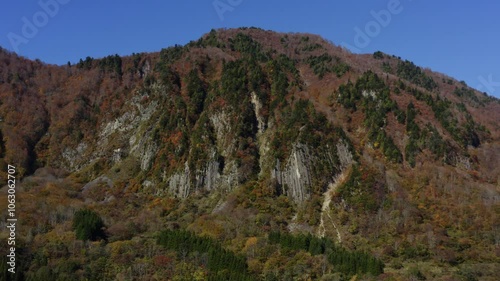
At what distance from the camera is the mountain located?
100000 mm

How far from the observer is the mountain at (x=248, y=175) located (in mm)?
100000

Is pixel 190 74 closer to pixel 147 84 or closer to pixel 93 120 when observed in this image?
pixel 147 84

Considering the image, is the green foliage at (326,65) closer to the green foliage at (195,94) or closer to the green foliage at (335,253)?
the green foliage at (195,94)

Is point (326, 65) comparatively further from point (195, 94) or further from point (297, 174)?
point (297, 174)

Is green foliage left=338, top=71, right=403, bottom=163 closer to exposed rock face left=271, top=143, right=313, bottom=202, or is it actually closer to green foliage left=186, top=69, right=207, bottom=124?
exposed rock face left=271, top=143, right=313, bottom=202

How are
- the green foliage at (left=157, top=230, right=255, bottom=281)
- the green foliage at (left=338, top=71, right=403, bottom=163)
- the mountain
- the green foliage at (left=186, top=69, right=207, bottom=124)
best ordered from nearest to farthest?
the green foliage at (left=157, top=230, right=255, bottom=281) < the mountain < the green foliage at (left=338, top=71, right=403, bottom=163) < the green foliage at (left=186, top=69, right=207, bottom=124)

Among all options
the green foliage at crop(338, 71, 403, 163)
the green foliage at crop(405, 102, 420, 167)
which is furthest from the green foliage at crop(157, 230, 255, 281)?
the green foliage at crop(405, 102, 420, 167)

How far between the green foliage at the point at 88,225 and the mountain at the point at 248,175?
417 millimetres

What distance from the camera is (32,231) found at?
112 m

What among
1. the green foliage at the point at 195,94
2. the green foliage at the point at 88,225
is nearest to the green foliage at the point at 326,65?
the green foliage at the point at 195,94

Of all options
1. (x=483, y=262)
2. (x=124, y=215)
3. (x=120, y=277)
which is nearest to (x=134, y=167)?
(x=124, y=215)

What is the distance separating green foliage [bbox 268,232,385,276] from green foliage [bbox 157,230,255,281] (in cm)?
1130

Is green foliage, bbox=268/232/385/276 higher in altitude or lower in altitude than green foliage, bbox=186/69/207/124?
lower

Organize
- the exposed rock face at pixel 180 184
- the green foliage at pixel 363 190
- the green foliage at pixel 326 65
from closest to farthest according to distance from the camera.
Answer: the green foliage at pixel 363 190, the exposed rock face at pixel 180 184, the green foliage at pixel 326 65
